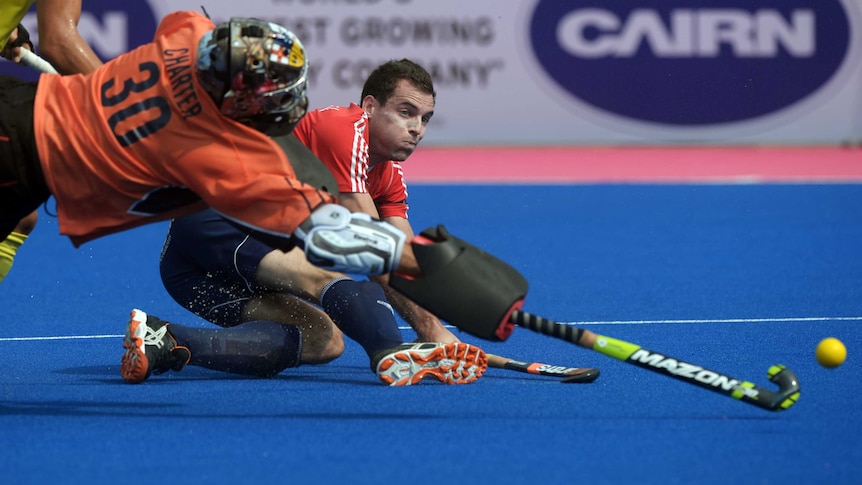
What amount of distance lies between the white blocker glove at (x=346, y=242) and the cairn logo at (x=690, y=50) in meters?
8.84

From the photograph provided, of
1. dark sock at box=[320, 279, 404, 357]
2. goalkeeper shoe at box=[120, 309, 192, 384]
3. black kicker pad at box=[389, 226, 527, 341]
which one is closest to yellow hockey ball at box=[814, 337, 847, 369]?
black kicker pad at box=[389, 226, 527, 341]

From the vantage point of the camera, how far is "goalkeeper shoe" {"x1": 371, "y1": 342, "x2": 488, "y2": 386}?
15.3ft

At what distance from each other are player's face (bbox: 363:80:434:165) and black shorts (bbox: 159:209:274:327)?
2.16 feet

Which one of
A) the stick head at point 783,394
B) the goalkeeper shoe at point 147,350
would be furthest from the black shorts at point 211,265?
the stick head at point 783,394

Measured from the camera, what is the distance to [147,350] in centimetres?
468

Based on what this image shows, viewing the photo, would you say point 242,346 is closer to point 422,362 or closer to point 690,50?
point 422,362

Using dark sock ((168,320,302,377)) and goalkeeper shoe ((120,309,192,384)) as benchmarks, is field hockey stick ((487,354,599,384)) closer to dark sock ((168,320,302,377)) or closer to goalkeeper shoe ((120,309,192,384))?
dark sock ((168,320,302,377))

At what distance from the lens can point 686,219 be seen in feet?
30.6

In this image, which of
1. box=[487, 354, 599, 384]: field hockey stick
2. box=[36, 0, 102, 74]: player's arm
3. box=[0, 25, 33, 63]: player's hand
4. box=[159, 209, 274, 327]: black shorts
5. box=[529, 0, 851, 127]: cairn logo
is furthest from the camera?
box=[529, 0, 851, 127]: cairn logo

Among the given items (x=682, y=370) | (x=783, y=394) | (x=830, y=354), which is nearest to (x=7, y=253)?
(x=682, y=370)

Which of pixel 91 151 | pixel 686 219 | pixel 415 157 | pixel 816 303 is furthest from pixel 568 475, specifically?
pixel 415 157

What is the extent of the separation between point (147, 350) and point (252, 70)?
3.83 feet

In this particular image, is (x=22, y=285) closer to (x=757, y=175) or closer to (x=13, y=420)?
(x=13, y=420)

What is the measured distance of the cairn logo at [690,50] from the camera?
12.5 metres
